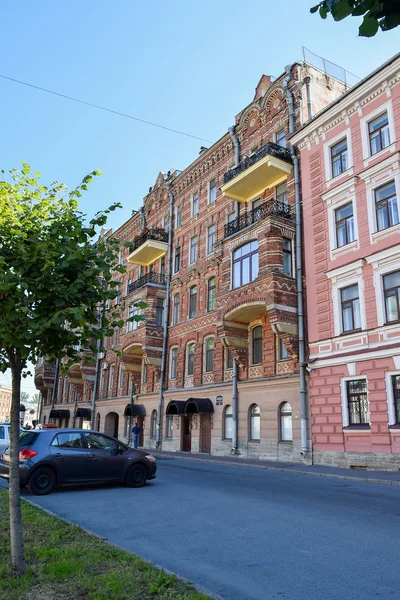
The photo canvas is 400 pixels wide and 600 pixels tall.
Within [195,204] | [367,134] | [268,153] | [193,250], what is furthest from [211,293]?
[367,134]

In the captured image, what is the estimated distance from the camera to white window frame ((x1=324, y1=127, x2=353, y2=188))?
Answer: 19.8 metres

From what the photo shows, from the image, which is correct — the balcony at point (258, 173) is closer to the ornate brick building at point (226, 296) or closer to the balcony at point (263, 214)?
the ornate brick building at point (226, 296)

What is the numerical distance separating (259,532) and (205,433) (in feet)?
62.3

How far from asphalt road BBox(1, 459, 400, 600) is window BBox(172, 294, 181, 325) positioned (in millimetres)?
18058

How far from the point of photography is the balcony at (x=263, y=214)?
21.9 meters

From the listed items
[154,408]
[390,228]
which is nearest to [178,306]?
[154,408]

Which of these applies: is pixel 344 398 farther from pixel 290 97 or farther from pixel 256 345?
pixel 290 97

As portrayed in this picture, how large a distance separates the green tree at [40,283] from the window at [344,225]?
14.9 meters

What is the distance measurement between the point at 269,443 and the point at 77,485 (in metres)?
10.8

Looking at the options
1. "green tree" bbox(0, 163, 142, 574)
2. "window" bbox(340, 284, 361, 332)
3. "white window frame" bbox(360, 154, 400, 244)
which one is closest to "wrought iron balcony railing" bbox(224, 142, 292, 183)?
"white window frame" bbox(360, 154, 400, 244)

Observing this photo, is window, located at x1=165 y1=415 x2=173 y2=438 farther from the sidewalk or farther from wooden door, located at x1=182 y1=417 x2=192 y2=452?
the sidewalk

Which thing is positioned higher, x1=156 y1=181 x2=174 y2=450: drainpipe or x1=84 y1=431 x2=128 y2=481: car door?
x1=156 y1=181 x2=174 y2=450: drainpipe

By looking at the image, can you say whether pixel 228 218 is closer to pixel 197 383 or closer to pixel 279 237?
pixel 279 237

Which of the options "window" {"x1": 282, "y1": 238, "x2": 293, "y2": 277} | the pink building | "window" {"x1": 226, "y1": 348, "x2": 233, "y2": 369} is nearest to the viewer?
the pink building
